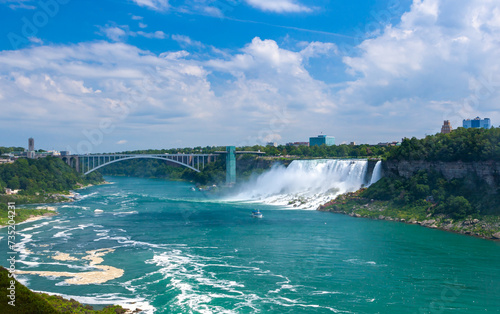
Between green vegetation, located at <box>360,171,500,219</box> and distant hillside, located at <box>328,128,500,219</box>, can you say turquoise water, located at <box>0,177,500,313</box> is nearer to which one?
green vegetation, located at <box>360,171,500,219</box>

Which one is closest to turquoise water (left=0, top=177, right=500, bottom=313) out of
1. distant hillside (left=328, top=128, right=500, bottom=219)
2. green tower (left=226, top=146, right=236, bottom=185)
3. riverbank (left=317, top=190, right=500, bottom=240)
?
riverbank (left=317, top=190, right=500, bottom=240)

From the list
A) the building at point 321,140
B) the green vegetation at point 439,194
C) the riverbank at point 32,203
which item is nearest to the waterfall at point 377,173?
the green vegetation at point 439,194

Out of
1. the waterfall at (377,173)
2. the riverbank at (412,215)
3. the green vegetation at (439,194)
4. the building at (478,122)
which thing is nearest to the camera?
the riverbank at (412,215)

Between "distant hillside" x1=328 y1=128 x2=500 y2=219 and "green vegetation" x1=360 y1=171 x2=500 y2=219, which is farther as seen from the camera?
"distant hillside" x1=328 y1=128 x2=500 y2=219

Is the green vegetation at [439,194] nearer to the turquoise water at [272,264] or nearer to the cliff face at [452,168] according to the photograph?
the cliff face at [452,168]

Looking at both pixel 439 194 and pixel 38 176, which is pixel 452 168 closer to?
pixel 439 194

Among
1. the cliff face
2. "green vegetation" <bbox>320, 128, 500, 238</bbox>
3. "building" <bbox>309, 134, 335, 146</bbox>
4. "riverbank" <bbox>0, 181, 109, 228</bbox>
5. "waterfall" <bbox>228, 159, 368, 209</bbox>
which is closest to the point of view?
"green vegetation" <bbox>320, 128, 500, 238</bbox>

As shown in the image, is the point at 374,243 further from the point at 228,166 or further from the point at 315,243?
the point at 228,166
